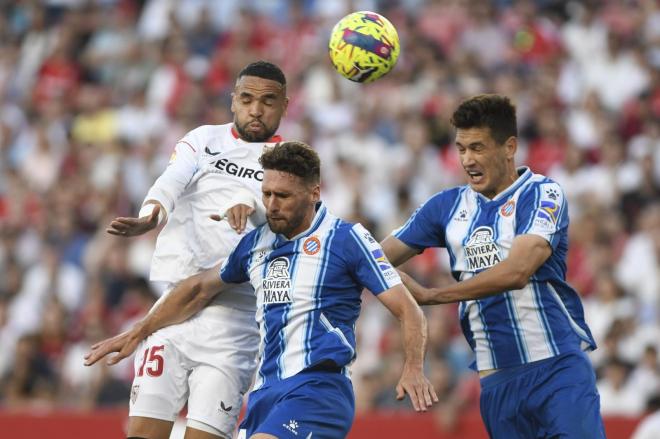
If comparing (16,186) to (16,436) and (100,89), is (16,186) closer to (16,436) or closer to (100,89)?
(100,89)

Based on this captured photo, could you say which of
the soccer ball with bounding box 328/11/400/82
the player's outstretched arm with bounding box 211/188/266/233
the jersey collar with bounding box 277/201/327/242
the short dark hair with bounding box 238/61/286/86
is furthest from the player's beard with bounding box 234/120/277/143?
the jersey collar with bounding box 277/201/327/242

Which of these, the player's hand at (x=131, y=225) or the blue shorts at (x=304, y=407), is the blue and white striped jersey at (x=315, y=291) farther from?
the player's hand at (x=131, y=225)

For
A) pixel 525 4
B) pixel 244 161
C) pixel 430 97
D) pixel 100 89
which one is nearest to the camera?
pixel 244 161

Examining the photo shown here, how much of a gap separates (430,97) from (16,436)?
21.3 ft

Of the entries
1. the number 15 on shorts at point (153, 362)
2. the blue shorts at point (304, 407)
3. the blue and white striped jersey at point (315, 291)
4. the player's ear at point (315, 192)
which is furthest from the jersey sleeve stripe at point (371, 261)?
the number 15 on shorts at point (153, 362)

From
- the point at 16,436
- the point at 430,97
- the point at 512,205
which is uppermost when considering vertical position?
the point at 430,97

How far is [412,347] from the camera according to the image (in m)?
6.73

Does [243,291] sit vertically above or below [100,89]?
below

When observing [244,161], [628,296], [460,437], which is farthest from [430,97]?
[244,161]

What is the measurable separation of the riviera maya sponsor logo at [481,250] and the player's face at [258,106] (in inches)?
59.4

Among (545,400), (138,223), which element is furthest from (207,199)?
(545,400)

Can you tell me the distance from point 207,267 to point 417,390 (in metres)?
2.04

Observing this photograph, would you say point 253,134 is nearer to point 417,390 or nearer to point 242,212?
point 242,212

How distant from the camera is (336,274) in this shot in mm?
7070
